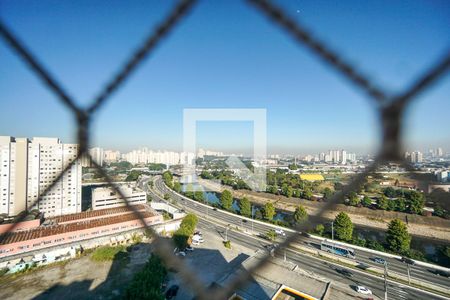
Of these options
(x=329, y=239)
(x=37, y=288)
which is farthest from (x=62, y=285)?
(x=329, y=239)

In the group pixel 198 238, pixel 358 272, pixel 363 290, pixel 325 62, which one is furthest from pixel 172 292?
pixel 325 62

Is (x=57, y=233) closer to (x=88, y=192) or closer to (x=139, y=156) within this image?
(x=88, y=192)

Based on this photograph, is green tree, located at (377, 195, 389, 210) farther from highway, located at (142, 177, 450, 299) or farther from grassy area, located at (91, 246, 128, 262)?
grassy area, located at (91, 246, 128, 262)

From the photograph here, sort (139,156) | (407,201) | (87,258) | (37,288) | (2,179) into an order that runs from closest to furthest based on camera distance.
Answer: (37,288)
(87,258)
(2,179)
(407,201)
(139,156)

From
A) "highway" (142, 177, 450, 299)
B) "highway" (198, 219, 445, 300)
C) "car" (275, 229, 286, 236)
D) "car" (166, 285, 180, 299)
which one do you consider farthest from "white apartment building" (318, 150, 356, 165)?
"car" (166, 285, 180, 299)

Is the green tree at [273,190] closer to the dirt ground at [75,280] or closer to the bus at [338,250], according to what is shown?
the bus at [338,250]
